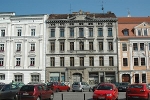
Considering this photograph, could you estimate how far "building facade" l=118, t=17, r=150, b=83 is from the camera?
48625 mm

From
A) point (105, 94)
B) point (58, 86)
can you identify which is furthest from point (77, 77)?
point (105, 94)

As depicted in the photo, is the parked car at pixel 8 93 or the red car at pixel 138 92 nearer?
the red car at pixel 138 92

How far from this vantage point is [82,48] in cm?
5031

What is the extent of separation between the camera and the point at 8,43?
169 ft

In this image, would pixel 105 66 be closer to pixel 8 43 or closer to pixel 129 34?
pixel 129 34

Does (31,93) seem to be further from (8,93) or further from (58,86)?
(58,86)

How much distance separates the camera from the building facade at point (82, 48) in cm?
4941

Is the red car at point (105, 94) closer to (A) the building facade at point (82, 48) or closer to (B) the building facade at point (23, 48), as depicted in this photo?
(A) the building facade at point (82, 48)

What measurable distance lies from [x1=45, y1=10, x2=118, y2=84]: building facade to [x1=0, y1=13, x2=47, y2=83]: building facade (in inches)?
61.8

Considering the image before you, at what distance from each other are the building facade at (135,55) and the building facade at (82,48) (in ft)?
4.31

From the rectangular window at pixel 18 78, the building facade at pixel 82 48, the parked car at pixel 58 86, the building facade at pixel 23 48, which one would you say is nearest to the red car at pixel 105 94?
the parked car at pixel 58 86

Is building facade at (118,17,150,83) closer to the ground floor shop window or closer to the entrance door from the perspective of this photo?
the ground floor shop window

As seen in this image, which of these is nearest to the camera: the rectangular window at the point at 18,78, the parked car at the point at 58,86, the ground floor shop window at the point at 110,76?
the parked car at the point at 58,86

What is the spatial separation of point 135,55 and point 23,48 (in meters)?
21.6
